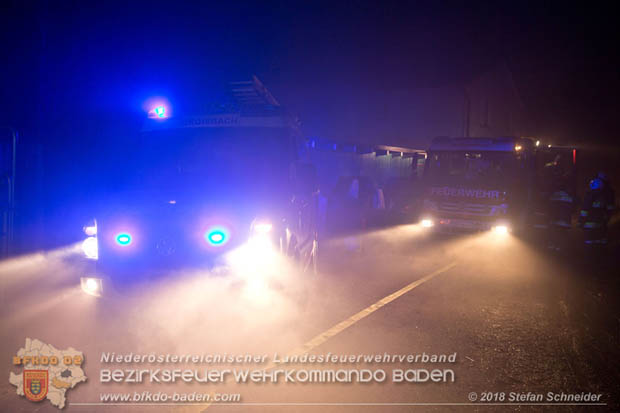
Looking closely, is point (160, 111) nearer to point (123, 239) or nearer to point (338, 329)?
point (123, 239)

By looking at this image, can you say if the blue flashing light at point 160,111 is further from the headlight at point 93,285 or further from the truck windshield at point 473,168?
the truck windshield at point 473,168

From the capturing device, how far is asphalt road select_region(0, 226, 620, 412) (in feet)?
11.5

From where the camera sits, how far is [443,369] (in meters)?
3.99

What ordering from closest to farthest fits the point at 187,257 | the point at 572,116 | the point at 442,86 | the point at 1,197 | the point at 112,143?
1. the point at 187,257
2. the point at 1,197
3. the point at 112,143
4. the point at 442,86
5. the point at 572,116

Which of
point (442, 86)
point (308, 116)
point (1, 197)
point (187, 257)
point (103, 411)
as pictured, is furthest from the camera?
point (442, 86)

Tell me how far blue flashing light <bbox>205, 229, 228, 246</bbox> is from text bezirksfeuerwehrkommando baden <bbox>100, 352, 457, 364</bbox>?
1.07 m

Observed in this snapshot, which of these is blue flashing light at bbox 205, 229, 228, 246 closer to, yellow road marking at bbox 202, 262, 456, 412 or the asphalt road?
the asphalt road

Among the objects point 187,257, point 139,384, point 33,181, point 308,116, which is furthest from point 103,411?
point 308,116

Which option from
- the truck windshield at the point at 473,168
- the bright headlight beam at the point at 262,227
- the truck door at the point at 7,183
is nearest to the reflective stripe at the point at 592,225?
the truck windshield at the point at 473,168

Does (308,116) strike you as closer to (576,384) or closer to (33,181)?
(33,181)

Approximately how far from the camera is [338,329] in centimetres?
489

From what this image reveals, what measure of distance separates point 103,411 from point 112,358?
92 centimetres

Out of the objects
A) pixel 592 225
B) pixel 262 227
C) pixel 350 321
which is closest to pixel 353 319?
pixel 350 321

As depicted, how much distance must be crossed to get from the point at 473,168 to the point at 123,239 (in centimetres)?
A: 1093
